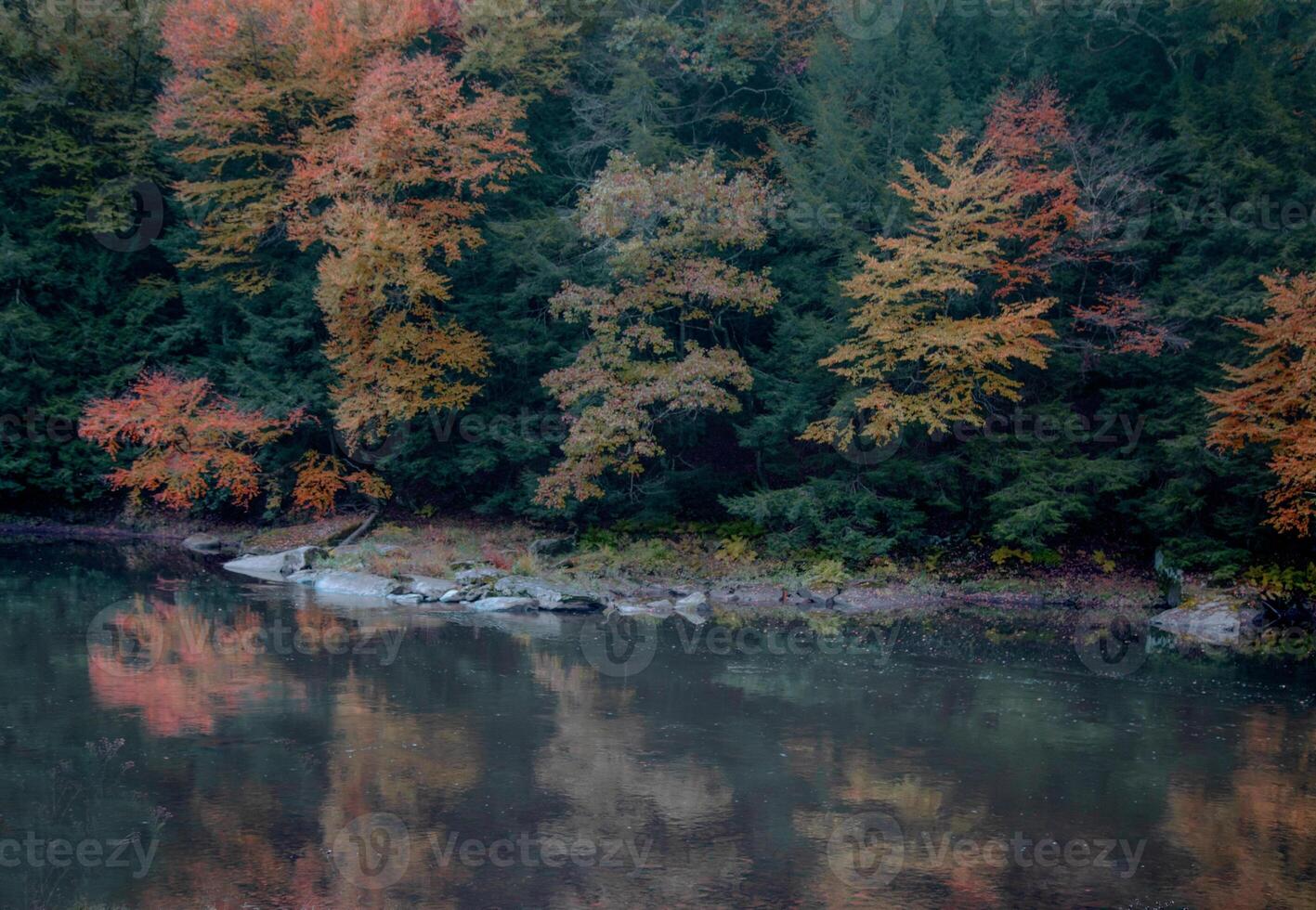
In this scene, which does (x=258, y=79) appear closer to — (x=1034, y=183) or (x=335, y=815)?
(x=1034, y=183)

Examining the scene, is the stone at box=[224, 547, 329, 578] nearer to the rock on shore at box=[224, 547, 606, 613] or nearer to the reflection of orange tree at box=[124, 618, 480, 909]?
the rock on shore at box=[224, 547, 606, 613]

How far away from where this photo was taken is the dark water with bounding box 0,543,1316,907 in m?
9.61

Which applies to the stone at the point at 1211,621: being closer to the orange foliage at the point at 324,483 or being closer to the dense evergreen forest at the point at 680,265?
the dense evergreen forest at the point at 680,265

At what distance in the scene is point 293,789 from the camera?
1155cm

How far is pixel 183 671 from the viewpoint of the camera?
1636 centimetres

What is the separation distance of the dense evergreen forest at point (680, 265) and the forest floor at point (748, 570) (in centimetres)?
77

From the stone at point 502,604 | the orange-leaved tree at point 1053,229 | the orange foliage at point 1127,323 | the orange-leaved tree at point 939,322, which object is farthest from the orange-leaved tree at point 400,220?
the orange foliage at point 1127,323

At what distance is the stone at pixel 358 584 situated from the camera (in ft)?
80.0

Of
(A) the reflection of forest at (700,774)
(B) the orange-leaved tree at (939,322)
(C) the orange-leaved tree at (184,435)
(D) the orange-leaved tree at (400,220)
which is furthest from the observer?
(C) the orange-leaved tree at (184,435)

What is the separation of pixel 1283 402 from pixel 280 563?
2273 cm

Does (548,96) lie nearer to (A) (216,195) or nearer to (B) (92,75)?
(A) (216,195)

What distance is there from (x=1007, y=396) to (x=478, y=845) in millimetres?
17967

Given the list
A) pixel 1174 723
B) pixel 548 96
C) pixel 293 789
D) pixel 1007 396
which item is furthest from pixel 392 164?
pixel 1174 723

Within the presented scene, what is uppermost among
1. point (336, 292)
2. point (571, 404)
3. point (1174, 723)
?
point (336, 292)
